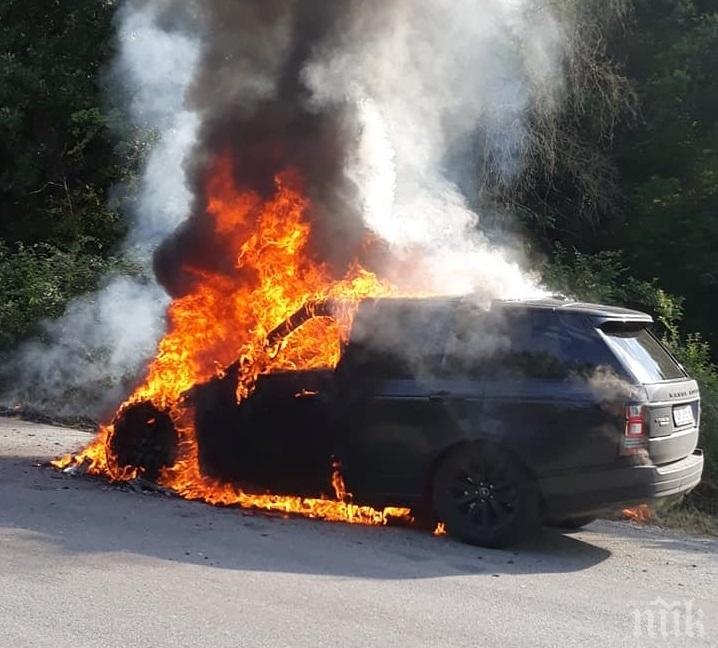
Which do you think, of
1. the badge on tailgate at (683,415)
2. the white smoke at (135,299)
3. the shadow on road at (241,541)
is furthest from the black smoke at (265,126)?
the badge on tailgate at (683,415)

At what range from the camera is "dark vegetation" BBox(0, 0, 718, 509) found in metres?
15.0

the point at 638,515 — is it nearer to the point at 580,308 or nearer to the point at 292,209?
the point at 580,308

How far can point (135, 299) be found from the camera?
46.3 ft

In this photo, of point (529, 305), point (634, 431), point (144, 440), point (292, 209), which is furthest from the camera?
point (292, 209)

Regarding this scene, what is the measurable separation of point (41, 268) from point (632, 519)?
1100cm

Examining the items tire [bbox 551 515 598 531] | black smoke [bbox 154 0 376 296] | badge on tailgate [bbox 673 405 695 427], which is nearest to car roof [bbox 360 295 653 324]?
badge on tailgate [bbox 673 405 695 427]

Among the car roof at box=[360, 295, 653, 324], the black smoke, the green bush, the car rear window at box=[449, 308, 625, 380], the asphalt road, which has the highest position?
the black smoke

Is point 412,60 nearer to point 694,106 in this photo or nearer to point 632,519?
point 632,519

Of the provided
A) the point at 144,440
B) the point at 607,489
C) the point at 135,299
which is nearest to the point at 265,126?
the point at 144,440

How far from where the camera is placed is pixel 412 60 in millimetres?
11219

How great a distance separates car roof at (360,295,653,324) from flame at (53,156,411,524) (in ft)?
0.79

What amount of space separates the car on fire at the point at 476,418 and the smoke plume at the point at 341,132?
753 millimetres

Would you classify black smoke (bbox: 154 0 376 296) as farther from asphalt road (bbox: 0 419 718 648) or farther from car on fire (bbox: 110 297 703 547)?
asphalt road (bbox: 0 419 718 648)

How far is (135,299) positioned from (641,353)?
904 centimetres
